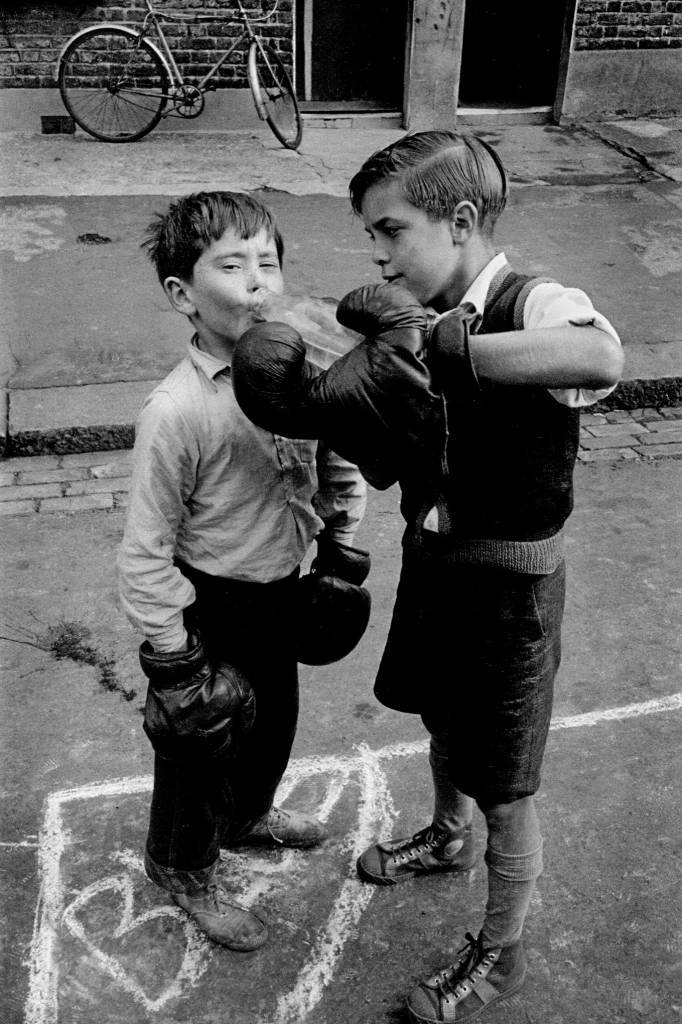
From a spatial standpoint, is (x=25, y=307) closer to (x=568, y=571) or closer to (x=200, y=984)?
(x=568, y=571)

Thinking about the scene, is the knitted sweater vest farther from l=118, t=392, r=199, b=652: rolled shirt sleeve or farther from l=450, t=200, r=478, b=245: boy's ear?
l=118, t=392, r=199, b=652: rolled shirt sleeve

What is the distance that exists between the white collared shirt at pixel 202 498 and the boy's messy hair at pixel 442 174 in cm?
51

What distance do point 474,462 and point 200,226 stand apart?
740mm

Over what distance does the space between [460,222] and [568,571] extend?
92.1 inches

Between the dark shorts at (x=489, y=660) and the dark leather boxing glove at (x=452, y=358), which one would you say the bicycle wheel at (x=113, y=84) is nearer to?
the dark shorts at (x=489, y=660)

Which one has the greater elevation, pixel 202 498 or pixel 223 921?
pixel 202 498

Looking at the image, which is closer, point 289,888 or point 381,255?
point 381,255

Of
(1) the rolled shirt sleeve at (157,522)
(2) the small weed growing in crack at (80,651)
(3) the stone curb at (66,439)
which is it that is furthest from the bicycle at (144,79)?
(1) the rolled shirt sleeve at (157,522)

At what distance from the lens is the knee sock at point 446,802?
258cm

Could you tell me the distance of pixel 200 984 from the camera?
2.40 meters

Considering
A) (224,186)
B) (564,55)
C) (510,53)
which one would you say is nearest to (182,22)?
(224,186)

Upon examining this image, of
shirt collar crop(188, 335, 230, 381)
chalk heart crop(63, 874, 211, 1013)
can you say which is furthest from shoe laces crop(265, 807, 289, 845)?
shirt collar crop(188, 335, 230, 381)

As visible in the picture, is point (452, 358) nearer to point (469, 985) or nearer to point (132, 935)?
point (469, 985)

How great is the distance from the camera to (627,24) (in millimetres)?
9547
